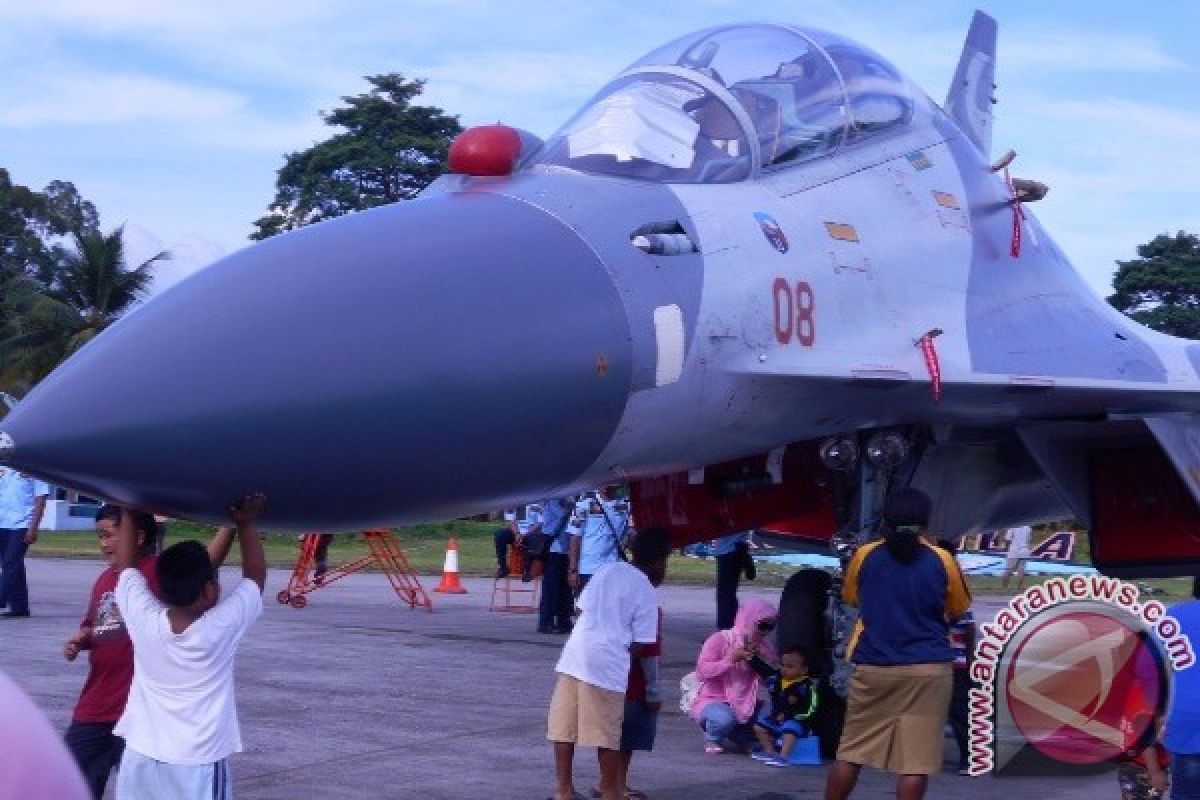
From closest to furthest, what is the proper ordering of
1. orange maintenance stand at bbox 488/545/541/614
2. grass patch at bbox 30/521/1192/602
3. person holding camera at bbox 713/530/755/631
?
person holding camera at bbox 713/530/755/631
orange maintenance stand at bbox 488/545/541/614
grass patch at bbox 30/521/1192/602

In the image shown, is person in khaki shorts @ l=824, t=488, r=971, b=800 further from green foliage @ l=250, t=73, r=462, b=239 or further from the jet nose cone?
green foliage @ l=250, t=73, r=462, b=239

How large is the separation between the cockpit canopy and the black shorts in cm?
237

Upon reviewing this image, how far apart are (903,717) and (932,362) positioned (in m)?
1.68

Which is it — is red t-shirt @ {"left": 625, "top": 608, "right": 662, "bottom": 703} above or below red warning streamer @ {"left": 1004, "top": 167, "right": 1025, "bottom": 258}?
below

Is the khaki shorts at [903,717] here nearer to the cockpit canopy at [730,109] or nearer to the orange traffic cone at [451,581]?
the cockpit canopy at [730,109]

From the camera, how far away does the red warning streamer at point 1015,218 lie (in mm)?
8945

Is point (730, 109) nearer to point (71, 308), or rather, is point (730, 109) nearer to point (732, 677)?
point (732, 677)

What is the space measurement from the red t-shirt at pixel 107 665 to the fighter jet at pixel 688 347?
1507 mm

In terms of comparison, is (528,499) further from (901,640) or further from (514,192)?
(901,640)

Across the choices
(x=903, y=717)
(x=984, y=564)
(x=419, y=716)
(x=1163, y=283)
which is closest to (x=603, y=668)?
(x=903, y=717)

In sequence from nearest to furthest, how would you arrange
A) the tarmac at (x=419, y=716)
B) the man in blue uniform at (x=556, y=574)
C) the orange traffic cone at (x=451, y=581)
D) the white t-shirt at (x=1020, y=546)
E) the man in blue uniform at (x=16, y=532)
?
the tarmac at (x=419, y=716) < the man in blue uniform at (x=16, y=532) < the man in blue uniform at (x=556, y=574) < the orange traffic cone at (x=451, y=581) < the white t-shirt at (x=1020, y=546)

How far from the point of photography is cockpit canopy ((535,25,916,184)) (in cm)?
704

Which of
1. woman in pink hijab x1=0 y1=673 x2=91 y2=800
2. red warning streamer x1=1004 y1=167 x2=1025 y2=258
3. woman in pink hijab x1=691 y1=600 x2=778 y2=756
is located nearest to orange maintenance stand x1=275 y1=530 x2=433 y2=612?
woman in pink hijab x1=691 y1=600 x2=778 y2=756

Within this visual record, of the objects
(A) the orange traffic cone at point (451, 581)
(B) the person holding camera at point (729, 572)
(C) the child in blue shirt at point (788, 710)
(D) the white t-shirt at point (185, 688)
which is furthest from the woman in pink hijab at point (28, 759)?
(A) the orange traffic cone at point (451, 581)
